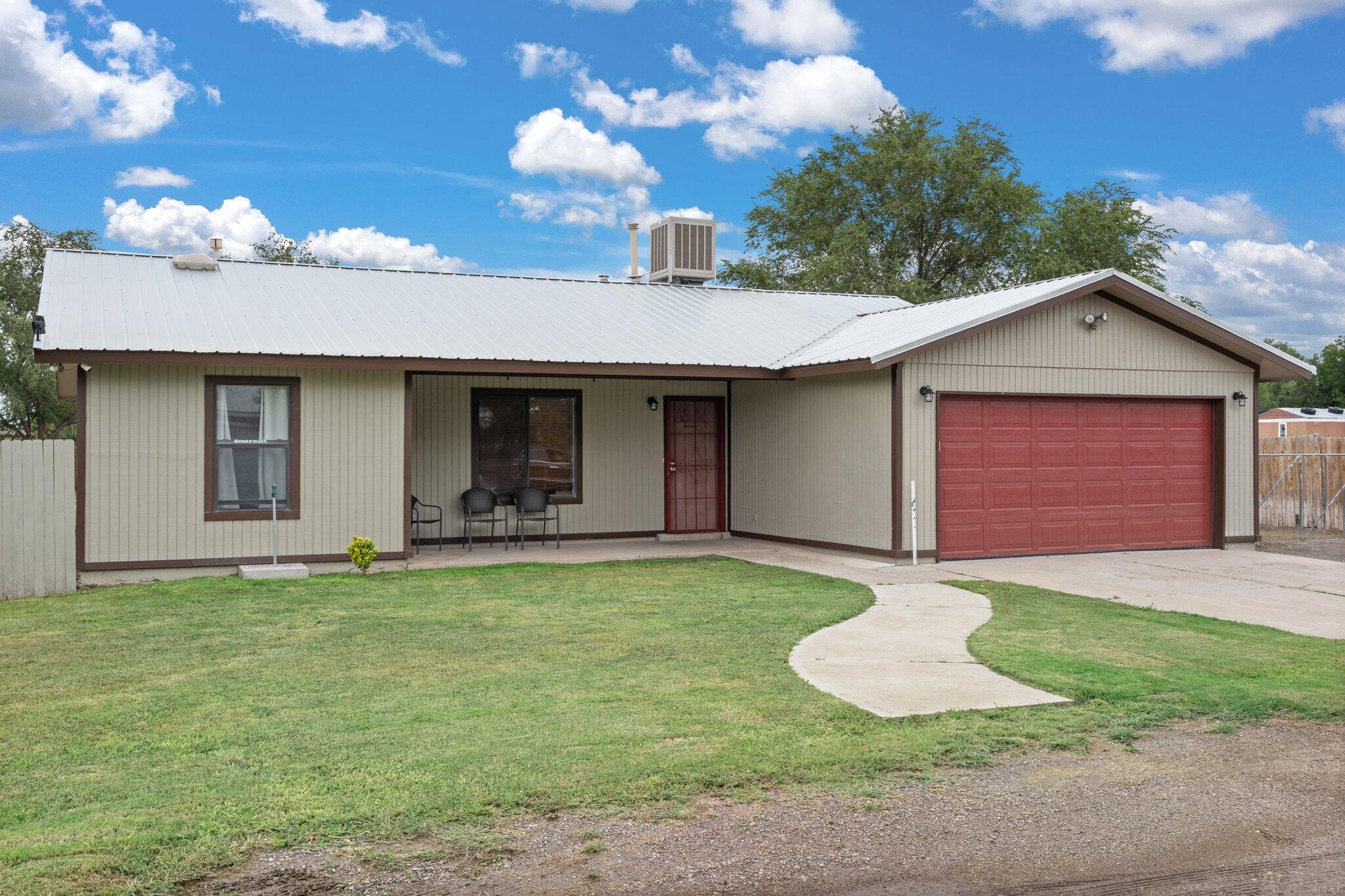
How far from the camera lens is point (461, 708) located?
6.00 meters

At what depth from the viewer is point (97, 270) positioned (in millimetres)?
14023

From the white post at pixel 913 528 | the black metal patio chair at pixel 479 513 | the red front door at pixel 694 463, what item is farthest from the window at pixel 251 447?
the white post at pixel 913 528

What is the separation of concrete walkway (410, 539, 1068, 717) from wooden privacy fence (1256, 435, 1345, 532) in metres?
8.96

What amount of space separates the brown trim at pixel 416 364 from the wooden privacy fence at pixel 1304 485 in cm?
955

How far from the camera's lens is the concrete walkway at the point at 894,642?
6.34 metres

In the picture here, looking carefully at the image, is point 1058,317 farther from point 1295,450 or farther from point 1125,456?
point 1295,450

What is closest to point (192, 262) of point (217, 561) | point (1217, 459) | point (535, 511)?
point (217, 561)

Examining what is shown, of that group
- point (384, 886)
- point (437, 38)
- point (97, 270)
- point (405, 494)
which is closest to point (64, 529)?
point (405, 494)

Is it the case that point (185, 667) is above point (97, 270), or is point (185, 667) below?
below

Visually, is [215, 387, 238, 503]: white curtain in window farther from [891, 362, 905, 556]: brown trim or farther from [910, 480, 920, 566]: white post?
[910, 480, 920, 566]: white post

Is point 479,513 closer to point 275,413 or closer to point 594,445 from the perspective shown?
point 594,445

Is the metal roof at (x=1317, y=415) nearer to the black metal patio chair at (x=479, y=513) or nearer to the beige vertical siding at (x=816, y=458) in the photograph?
the beige vertical siding at (x=816, y=458)

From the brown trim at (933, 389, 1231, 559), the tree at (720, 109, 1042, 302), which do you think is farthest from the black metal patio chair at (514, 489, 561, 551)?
the tree at (720, 109, 1042, 302)

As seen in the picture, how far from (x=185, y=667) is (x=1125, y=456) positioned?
1144 centimetres
